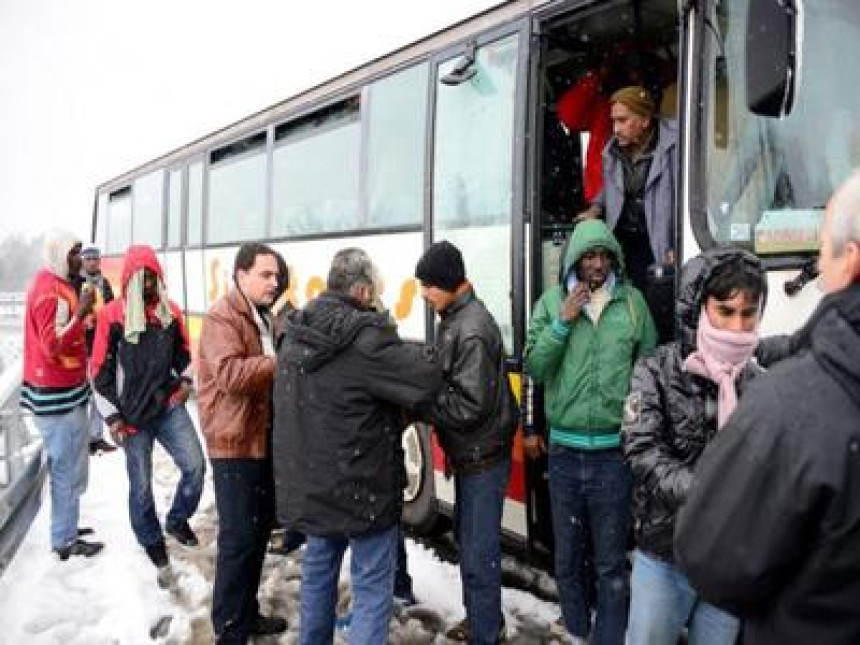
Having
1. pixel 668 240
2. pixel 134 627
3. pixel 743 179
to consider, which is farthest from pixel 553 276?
pixel 134 627

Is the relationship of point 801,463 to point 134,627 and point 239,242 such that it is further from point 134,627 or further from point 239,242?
point 239,242

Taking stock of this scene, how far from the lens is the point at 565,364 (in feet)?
11.5

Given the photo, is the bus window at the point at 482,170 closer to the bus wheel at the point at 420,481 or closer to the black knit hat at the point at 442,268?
the black knit hat at the point at 442,268

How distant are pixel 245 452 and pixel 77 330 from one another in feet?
6.55

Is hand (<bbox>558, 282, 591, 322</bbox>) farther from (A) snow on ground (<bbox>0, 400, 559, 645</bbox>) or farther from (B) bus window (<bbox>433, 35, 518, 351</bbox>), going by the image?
(A) snow on ground (<bbox>0, 400, 559, 645</bbox>)

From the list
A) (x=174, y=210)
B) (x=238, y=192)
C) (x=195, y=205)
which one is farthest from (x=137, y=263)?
(x=174, y=210)

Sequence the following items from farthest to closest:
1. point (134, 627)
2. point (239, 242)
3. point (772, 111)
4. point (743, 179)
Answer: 1. point (239, 242)
2. point (134, 627)
3. point (743, 179)
4. point (772, 111)

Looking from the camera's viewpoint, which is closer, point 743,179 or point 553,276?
point 743,179

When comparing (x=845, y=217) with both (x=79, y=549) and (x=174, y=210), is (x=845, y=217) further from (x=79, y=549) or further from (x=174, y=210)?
(x=174, y=210)

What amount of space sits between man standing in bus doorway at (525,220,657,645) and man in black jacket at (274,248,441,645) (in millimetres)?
662

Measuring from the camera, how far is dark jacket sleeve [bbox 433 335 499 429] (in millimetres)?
3334

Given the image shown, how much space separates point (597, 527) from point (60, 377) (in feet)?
11.4

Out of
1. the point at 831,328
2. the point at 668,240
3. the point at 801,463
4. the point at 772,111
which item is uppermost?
the point at 772,111

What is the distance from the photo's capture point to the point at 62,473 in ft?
16.1
